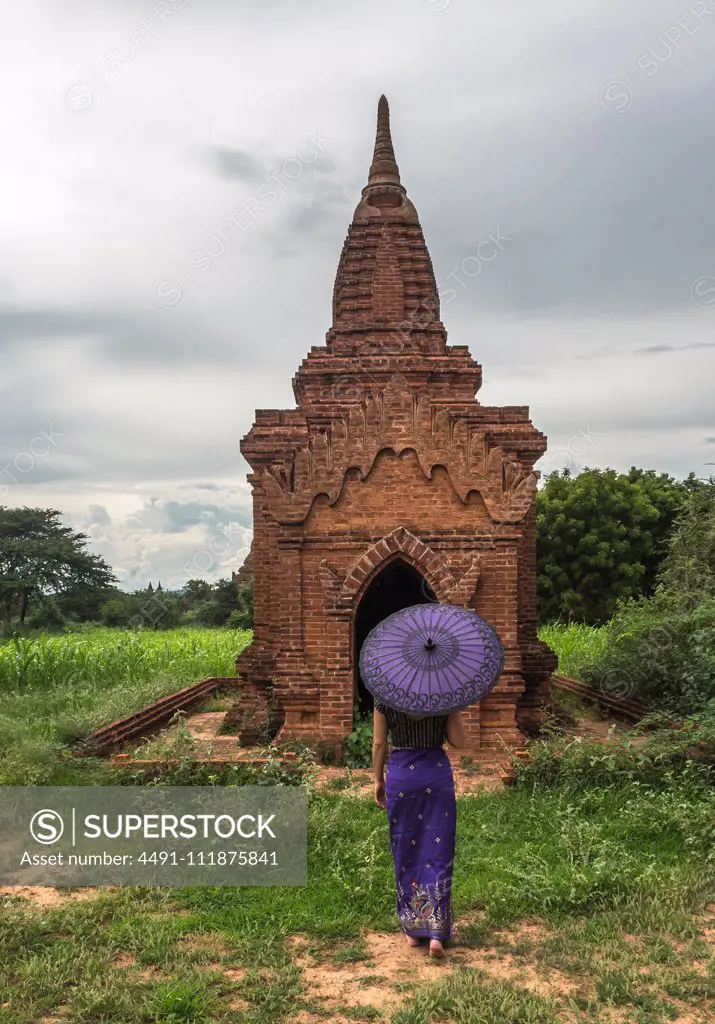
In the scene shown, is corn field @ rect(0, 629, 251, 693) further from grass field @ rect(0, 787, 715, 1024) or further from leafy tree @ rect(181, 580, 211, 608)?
leafy tree @ rect(181, 580, 211, 608)

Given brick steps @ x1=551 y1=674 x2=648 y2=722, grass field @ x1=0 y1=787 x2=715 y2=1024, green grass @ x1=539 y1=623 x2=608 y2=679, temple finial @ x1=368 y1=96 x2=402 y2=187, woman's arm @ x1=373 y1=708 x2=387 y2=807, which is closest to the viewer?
grass field @ x1=0 y1=787 x2=715 y2=1024

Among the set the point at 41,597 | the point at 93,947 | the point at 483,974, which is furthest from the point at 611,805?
the point at 41,597

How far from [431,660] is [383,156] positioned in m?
10.8

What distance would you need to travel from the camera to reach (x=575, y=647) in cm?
1834

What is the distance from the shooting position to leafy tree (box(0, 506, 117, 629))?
39.4 m

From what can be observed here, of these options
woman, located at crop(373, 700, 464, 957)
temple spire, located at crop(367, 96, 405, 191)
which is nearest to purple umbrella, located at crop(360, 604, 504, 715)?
woman, located at crop(373, 700, 464, 957)

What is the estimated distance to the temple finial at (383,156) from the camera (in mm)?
12984

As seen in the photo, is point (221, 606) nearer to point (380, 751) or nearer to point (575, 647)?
point (575, 647)

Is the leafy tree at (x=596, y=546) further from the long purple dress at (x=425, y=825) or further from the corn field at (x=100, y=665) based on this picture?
the long purple dress at (x=425, y=825)

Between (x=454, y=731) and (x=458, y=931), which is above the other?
(x=454, y=731)

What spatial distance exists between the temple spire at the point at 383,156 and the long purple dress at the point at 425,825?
10.6 meters

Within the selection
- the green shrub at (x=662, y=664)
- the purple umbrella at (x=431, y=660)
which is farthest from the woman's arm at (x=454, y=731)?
the green shrub at (x=662, y=664)

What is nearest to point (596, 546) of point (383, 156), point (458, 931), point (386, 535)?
point (383, 156)

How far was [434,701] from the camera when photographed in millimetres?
4477
